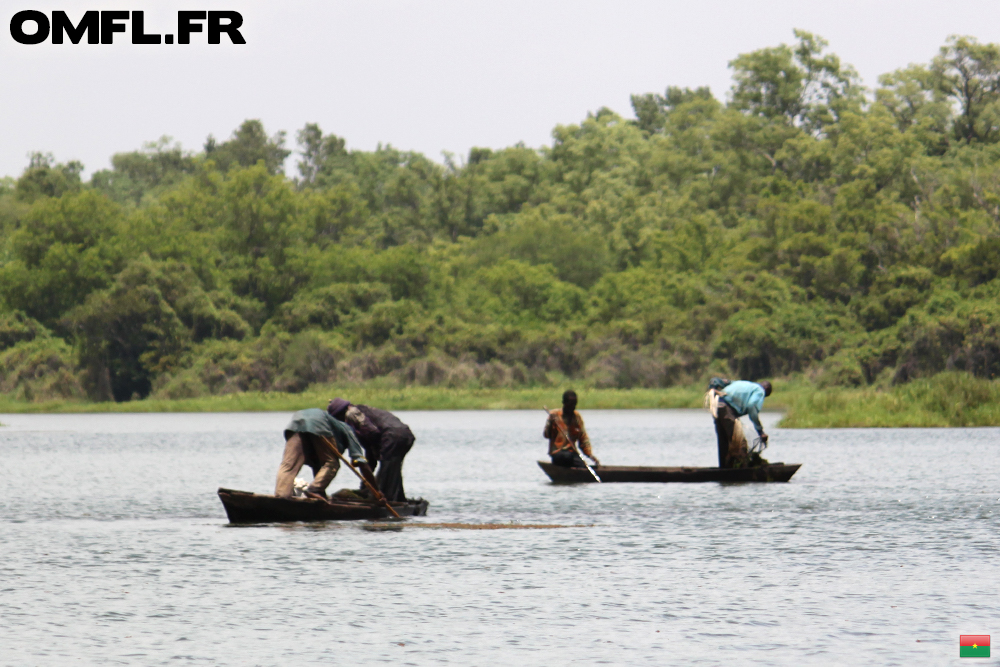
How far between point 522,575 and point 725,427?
12.3 meters

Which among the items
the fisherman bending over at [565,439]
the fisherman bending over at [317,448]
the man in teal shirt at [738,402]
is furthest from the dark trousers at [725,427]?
the fisherman bending over at [317,448]

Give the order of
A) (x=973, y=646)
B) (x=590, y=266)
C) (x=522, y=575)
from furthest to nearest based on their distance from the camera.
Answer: (x=590, y=266), (x=522, y=575), (x=973, y=646)

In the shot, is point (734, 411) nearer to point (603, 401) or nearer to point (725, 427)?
point (725, 427)

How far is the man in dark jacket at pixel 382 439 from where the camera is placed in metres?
22.6

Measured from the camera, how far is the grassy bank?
178 feet

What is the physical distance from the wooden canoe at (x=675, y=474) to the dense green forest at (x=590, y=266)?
54172 millimetres

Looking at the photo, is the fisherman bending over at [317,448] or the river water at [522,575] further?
the fisherman bending over at [317,448]

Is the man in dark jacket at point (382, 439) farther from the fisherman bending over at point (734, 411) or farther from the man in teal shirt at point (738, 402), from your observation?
the man in teal shirt at point (738, 402)

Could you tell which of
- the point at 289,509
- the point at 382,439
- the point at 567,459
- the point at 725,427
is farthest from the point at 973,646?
the point at 567,459

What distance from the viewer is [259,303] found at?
108562mm

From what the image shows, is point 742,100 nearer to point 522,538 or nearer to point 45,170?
point 45,170

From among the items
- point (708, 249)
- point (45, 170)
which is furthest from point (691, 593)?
point (45, 170)

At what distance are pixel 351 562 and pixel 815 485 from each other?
1475 cm

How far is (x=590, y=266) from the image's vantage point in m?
112
